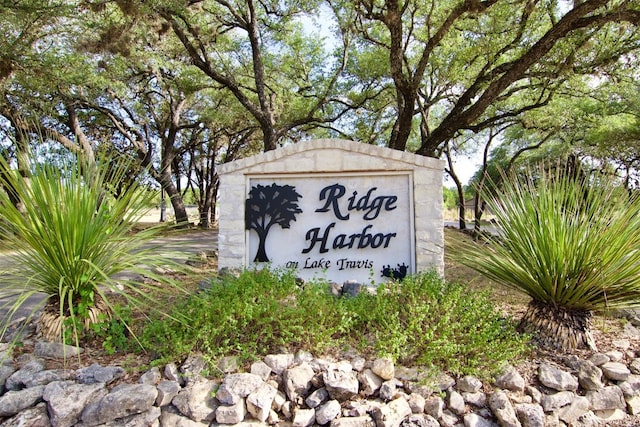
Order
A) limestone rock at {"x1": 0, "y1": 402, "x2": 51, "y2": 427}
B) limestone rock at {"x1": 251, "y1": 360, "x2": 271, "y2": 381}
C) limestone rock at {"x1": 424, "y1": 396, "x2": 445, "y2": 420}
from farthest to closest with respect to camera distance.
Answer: limestone rock at {"x1": 251, "y1": 360, "x2": 271, "y2": 381}, limestone rock at {"x1": 424, "y1": 396, "x2": 445, "y2": 420}, limestone rock at {"x1": 0, "y1": 402, "x2": 51, "y2": 427}

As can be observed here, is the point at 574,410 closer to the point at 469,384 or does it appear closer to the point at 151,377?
the point at 469,384

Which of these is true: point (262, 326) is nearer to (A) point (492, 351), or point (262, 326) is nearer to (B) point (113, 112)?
(A) point (492, 351)

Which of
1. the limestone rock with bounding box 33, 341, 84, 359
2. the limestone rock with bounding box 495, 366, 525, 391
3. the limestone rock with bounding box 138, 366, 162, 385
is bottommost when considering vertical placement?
the limestone rock with bounding box 495, 366, 525, 391

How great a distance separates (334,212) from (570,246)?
8.35 ft

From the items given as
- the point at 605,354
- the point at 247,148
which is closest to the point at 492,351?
the point at 605,354

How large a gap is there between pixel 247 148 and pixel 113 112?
6.76 metres

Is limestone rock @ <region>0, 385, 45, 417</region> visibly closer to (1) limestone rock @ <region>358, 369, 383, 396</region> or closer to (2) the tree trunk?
(1) limestone rock @ <region>358, 369, 383, 396</region>

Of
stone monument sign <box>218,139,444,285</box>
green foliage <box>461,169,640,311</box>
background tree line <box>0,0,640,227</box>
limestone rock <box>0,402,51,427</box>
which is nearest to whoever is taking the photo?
limestone rock <box>0,402,51,427</box>

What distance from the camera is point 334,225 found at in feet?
16.1

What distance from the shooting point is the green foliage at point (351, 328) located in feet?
9.62

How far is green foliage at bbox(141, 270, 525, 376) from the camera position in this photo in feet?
9.62

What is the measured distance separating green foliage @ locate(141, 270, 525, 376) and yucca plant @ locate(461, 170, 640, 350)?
1.20 ft

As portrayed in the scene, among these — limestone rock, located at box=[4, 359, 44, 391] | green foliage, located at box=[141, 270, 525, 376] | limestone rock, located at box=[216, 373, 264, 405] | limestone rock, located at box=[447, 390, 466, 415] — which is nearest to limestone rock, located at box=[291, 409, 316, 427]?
limestone rock, located at box=[216, 373, 264, 405]

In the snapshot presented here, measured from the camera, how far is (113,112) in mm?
14336
